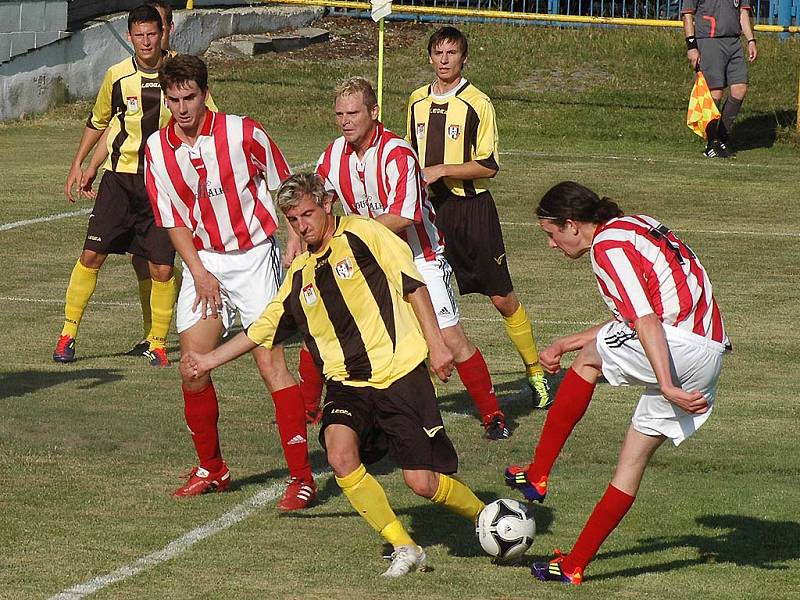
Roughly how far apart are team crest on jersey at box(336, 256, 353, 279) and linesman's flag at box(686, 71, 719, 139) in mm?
13932

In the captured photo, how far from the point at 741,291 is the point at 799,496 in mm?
6074

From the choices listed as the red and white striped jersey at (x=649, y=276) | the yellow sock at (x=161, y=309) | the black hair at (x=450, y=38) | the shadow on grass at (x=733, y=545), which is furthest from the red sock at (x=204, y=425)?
the yellow sock at (x=161, y=309)

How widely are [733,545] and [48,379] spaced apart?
5273mm

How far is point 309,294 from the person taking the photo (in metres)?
7.05

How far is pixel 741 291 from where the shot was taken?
14.0m

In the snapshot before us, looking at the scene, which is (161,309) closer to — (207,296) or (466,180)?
(466,180)

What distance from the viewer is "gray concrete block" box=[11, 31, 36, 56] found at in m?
23.2

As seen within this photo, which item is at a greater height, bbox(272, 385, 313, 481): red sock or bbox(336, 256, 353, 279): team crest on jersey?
bbox(336, 256, 353, 279): team crest on jersey

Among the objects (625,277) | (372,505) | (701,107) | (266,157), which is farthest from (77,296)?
(701,107)

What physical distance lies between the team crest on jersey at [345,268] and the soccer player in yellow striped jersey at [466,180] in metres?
3.22

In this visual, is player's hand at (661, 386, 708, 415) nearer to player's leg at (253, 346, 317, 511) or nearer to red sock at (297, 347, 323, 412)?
player's leg at (253, 346, 317, 511)

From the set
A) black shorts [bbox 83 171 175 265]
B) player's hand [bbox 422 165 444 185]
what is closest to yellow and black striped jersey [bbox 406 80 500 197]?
player's hand [bbox 422 165 444 185]

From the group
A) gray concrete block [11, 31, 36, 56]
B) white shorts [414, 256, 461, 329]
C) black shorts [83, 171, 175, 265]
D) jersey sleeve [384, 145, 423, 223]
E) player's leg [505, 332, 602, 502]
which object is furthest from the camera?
gray concrete block [11, 31, 36, 56]

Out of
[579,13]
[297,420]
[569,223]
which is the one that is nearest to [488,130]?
[297,420]
